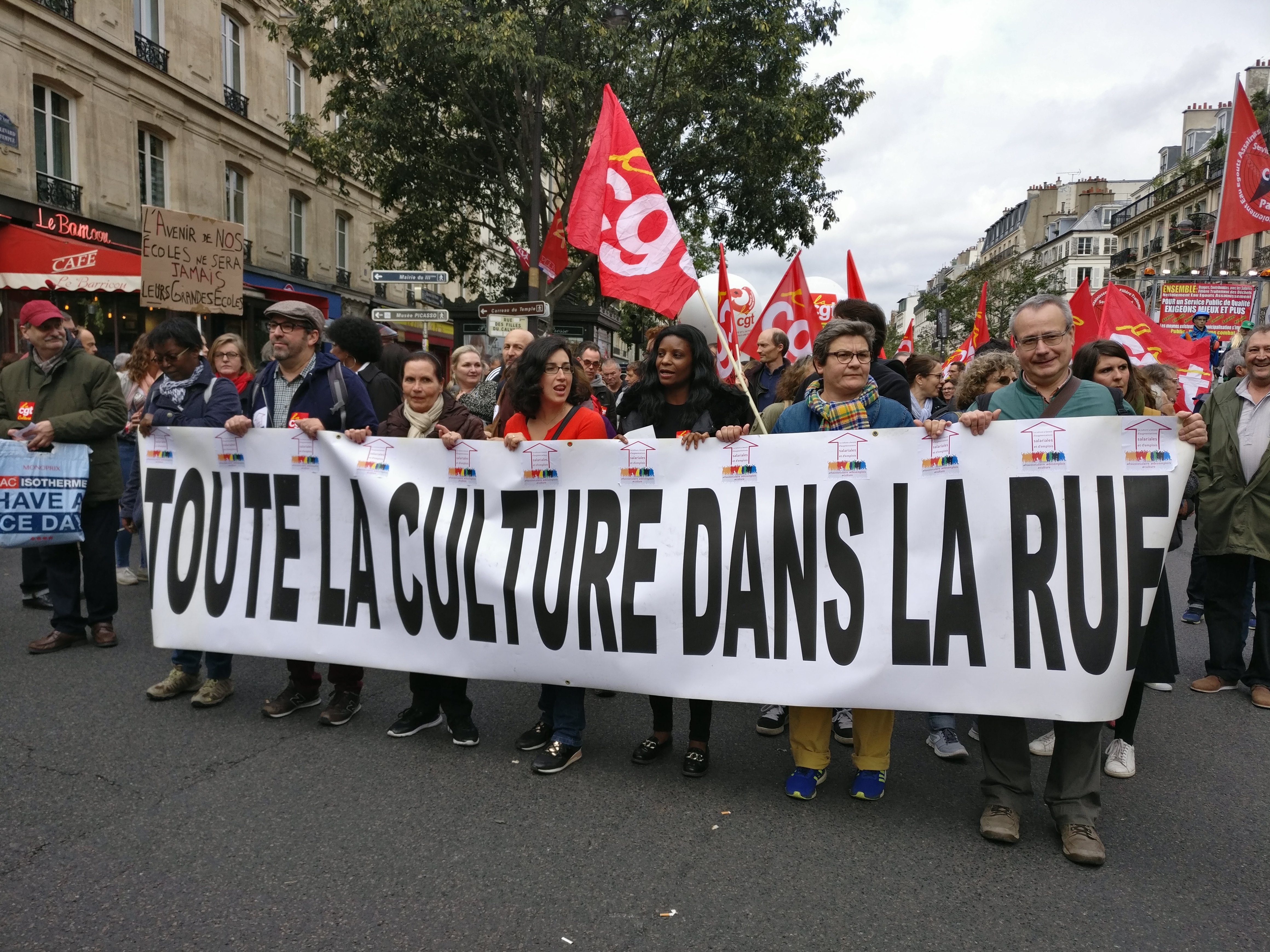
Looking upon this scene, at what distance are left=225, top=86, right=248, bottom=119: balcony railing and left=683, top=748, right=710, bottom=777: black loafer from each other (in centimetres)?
2246

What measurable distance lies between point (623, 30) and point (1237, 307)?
41.7ft

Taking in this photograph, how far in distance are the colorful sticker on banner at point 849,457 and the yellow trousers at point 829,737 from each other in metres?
0.92

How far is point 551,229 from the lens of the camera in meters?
18.2

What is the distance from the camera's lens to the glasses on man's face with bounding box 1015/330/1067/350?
342 centimetres

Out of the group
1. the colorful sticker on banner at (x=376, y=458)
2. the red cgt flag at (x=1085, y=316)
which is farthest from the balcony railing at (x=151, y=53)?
the colorful sticker on banner at (x=376, y=458)

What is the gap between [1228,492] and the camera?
5.14 meters

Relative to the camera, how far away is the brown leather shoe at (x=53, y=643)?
212 inches

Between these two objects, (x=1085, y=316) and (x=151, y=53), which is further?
(x=151, y=53)

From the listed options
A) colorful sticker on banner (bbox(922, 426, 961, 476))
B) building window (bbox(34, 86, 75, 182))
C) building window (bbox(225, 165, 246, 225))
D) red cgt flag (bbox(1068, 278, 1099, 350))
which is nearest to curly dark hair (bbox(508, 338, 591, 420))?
colorful sticker on banner (bbox(922, 426, 961, 476))

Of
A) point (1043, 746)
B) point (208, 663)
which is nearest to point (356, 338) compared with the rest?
point (208, 663)

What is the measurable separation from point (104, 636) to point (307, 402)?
2.30 meters

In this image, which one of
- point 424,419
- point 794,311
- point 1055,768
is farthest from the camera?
point 794,311

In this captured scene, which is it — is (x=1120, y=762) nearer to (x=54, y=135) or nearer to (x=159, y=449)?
(x=159, y=449)

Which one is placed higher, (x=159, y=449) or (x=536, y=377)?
(x=536, y=377)
